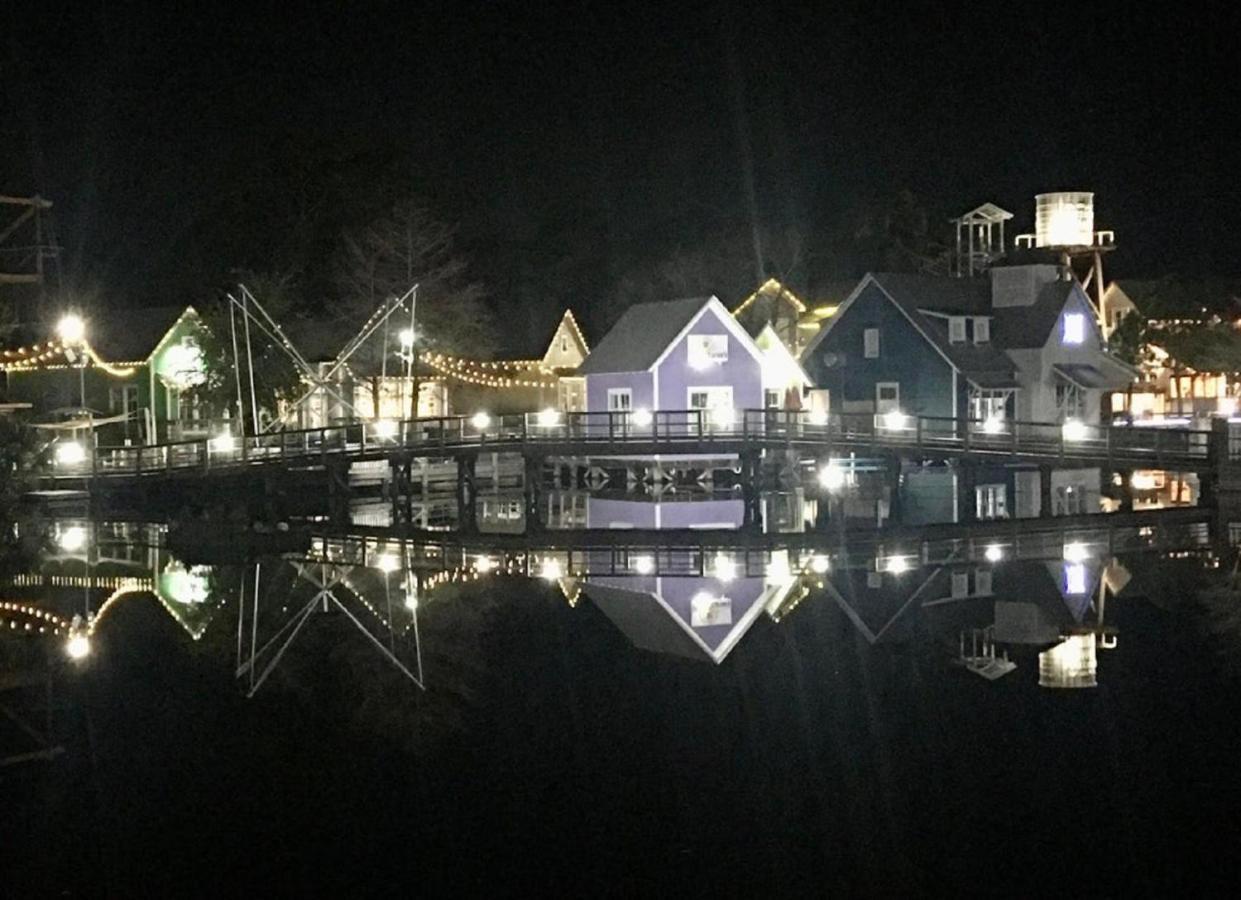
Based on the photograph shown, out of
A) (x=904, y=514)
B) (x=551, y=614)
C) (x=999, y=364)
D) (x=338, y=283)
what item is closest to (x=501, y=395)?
(x=338, y=283)

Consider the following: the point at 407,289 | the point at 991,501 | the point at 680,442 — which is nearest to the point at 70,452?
the point at 407,289

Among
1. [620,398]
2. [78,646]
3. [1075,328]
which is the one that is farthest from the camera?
[1075,328]

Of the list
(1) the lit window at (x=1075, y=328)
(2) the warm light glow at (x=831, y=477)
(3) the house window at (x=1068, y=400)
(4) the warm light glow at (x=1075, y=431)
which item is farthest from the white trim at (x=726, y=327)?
(4) the warm light glow at (x=1075, y=431)

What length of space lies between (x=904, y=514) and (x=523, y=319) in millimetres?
35760

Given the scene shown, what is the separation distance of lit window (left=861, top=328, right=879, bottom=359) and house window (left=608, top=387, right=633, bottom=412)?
9.47m

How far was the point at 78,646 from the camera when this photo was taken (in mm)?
22812

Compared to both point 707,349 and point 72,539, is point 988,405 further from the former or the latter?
point 72,539

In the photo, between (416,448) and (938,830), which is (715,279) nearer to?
(416,448)

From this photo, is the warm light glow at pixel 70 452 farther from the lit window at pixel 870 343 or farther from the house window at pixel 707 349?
the lit window at pixel 870 343

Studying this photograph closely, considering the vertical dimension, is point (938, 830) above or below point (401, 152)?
below

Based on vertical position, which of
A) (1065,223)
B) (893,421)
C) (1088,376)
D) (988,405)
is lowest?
(893,421)

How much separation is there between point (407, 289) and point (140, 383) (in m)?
10.3

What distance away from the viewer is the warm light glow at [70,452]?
44.6m

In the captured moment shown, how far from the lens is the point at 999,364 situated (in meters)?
57.1
